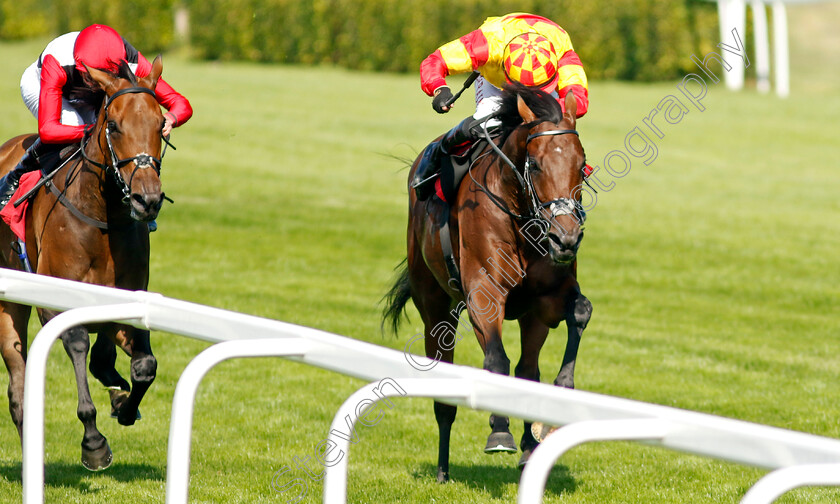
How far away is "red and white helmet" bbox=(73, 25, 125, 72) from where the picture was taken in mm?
5055

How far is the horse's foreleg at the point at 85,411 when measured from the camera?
464 centimetres

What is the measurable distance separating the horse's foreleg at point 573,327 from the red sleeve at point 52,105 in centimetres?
259

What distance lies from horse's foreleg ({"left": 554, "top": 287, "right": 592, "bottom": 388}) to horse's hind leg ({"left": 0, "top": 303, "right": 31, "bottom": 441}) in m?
2.77

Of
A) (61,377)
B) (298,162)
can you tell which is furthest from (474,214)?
(298,162)

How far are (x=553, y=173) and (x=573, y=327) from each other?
2.41ft

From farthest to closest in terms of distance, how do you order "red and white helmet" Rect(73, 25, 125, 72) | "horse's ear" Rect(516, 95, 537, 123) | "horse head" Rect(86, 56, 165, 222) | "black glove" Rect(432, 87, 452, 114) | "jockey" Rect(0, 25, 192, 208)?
"red and white helmet" Rect(73, 25, 125, 72) < "jockey" Rect(0, 25, 192, 208) < "black glove" Rect(432, 87, 452, 114) < "horse's ear" Rect(516, 95, 537, 123) < "horse head" Rect(86, 56, 165, 222)

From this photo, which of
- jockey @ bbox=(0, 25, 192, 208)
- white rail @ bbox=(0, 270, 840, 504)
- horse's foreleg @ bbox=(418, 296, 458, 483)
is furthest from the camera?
horse's foreleg @ bbox=(418, 296, 458, 483)

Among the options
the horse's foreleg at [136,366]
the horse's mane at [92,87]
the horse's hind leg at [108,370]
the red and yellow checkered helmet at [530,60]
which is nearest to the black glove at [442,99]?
the red and yellow checkered helmet at [530,60]

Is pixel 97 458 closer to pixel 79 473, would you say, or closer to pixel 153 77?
pixel 79 473

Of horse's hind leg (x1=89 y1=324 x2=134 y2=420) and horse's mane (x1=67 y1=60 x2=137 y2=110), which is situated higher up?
horse's mane (x1=67 y1=60 x2=137 y2=110)

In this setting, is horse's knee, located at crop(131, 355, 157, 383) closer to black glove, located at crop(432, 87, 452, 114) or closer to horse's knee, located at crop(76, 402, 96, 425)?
horse's knee, located at crop(76, 402, 96, 425)

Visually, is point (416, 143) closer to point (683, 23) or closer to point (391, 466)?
point (683, 23)

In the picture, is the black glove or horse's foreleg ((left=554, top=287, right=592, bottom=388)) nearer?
Result: horse's foreleg ((left=554, top=287, right=592, bottom=388))

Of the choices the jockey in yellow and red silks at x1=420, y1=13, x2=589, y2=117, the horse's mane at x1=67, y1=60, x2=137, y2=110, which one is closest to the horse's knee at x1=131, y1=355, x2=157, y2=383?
the horse's mane at x1=67, y1=60, x2=137, y2=110
